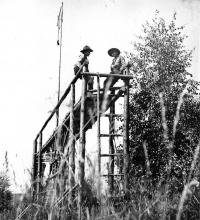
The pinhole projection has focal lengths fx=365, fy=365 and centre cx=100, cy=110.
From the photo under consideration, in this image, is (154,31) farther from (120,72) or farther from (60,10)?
(120,72)

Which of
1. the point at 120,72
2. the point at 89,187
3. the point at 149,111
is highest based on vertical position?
the point at 149,111

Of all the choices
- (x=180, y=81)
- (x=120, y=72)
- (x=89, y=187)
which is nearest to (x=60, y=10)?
(x=180, y=81)

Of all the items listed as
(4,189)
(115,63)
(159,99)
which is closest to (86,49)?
(115,63)

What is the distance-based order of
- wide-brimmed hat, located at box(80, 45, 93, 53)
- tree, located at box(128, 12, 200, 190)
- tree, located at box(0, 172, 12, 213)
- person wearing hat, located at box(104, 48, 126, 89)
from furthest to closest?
tree, located at box(128, 12, 200, 190), wide-brimmed hat, located at box(80, 45, 93, 53), person wearing hat, located at box(104, 48, 126, 89), tree, located at box(0, 172, 12, 213)

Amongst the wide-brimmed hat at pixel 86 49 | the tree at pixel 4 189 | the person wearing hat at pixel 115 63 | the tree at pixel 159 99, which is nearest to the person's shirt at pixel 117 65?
the person wearing hat at pixel 115 63

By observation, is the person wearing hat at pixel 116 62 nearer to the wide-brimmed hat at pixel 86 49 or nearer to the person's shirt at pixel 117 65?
the person's shirt at pixel 117 65

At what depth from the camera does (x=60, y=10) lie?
57.2 feet

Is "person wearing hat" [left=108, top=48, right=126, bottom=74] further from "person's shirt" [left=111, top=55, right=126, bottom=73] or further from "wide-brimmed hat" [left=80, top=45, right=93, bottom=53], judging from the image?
"wide-brimmed hat" [left=80, top=45, right=93, bottom=53]

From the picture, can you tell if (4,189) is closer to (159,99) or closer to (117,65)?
(117,65)

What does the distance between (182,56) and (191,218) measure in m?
19.7

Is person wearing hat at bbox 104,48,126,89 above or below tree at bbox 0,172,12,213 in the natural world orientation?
above

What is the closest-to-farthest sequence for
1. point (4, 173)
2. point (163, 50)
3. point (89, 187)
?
point (89, 187)
point (4, 173)
point (163, 50)

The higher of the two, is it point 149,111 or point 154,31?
point 154,31

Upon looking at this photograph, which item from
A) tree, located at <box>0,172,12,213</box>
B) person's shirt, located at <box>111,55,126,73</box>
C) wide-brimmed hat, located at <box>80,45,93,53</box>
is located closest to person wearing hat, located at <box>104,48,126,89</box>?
person's shirt, located at <box>111,55,126,73</box>
